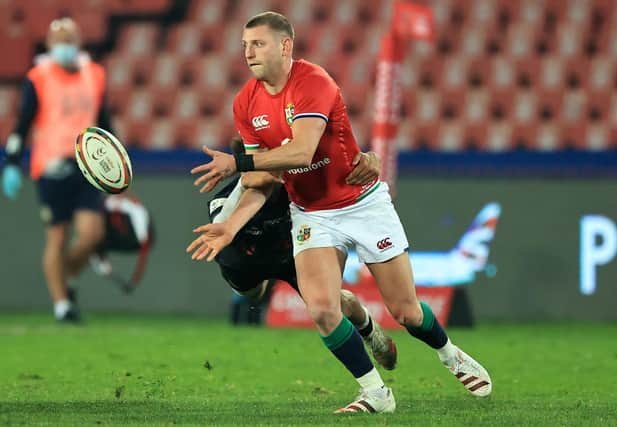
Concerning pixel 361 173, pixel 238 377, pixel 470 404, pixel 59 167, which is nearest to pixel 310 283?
pixel 361 173

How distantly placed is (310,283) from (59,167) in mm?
4800

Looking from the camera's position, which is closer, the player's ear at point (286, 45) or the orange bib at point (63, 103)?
the player's ear at point (286, 45)

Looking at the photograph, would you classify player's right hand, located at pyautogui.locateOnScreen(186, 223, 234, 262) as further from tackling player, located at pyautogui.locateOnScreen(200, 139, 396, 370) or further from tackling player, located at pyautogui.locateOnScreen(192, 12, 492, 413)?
tackling player, located at pyautogui.locateOnScreen(200, 139, 396, 370)

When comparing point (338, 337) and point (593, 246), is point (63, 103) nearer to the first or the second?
point (593, 246)

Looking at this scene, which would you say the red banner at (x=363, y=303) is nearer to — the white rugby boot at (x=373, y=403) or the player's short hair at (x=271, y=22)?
the white rugby boot at (x=373, y=403)

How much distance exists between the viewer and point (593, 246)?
9383 millimetres

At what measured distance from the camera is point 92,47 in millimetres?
12406

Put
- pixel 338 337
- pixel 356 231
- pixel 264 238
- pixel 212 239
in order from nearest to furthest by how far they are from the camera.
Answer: pixel 212 239 < pixel 338 337 < pixel 356 231 < pixel 264 238

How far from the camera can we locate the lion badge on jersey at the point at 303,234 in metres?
4.96

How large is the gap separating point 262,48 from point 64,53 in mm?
4900

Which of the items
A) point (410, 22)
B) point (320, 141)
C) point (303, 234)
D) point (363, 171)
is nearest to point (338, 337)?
point (303, 234)

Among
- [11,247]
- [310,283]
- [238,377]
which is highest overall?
[310,283]

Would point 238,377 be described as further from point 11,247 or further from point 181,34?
point 181,34

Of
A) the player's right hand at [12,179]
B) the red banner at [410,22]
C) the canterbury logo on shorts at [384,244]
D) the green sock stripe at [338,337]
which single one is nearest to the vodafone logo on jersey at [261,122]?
the canterbury logo on shorts at [384,244]
